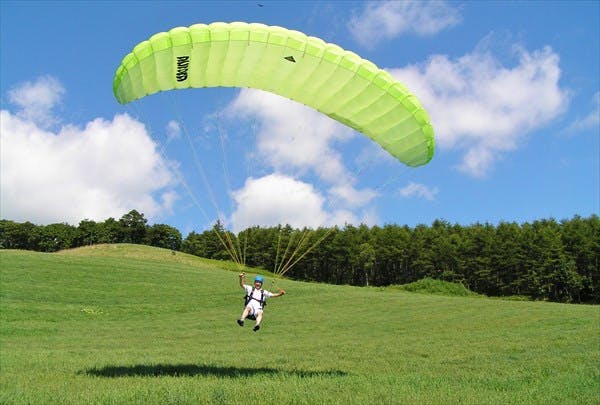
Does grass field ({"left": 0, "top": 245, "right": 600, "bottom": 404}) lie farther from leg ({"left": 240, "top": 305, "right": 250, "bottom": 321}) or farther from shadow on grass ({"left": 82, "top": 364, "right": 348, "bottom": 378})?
leg ({"left": 240, "top": 305, "right": 250, "bottom": 321})

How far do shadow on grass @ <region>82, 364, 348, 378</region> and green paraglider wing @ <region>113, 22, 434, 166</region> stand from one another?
217 inches

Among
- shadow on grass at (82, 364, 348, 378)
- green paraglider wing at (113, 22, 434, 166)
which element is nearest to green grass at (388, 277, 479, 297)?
shadow on grass at (82, 364, 348, 378)

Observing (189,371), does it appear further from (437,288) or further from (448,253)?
(448,253)

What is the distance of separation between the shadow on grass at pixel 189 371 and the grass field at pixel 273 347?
0.05m

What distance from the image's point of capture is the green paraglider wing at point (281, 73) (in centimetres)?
1062

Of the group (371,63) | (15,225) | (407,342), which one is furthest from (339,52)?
(15,225)

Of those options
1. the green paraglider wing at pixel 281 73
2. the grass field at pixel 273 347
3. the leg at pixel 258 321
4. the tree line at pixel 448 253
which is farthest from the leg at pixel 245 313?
the tree line at pixel 448 253

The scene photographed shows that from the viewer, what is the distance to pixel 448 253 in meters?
82.3

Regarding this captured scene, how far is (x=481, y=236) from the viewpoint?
80.8 metres

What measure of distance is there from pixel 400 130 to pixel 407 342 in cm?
1076

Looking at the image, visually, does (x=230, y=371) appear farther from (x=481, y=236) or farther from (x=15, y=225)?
(x=15, y=225)

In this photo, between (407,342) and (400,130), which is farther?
(407,342)

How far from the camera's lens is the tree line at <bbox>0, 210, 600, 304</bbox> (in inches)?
2867

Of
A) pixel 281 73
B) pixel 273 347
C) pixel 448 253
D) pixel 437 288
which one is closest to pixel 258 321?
pixel 281 73
